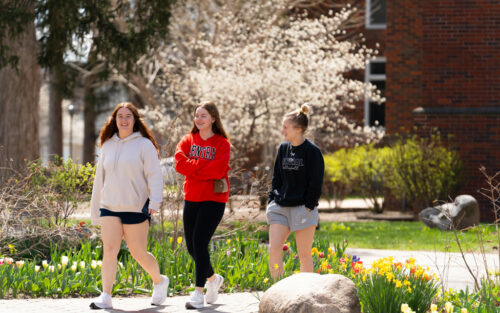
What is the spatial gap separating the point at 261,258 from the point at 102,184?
1.99 meters

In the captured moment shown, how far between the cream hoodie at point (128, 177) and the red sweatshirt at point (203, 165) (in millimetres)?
306

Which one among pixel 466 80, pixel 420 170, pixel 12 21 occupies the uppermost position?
pixel 12 21

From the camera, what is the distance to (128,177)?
22.1 ft

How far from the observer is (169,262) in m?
8.05

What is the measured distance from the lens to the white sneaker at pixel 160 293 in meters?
7.02

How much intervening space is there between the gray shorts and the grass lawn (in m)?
3.97

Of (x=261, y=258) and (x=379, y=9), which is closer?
(x=261, y=258)

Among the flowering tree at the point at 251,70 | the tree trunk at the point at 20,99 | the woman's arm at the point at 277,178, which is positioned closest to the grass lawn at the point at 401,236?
the woman's arm at the point at 277,178

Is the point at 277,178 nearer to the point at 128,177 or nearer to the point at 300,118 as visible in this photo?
the point at 300,118

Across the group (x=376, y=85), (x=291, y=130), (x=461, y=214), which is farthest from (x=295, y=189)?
(x=376, y=85)

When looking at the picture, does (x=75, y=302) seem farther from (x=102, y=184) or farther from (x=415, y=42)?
(x=415, y=42)

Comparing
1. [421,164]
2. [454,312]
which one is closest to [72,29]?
[421,164]

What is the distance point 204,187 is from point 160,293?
0.95 meters

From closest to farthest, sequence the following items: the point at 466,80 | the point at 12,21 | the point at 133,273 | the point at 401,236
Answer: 1. the point at 133,273
2. the point at 401,236
3. the point at 12,21
4. the point at 466,80
